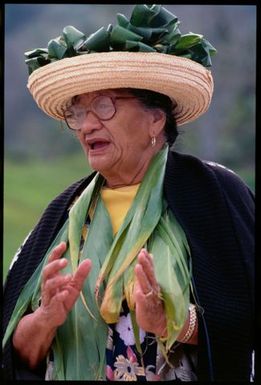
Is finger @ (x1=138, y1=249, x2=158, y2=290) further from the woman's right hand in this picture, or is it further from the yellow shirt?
the yellow shirt

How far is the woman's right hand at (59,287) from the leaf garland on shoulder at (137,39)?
2.35 feet

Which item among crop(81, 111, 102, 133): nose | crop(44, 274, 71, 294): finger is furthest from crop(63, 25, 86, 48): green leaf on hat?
crop(44, 274, 71, 294): finger

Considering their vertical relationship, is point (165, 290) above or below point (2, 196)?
below

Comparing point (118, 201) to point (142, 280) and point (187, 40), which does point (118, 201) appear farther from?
point (187, 40)

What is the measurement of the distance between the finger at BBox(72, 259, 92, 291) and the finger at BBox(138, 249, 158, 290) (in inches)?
7.4

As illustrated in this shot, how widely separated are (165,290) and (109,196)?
49 cm

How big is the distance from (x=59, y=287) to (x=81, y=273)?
9cm

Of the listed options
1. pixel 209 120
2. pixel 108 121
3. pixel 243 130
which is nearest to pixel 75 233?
pixel 108 121

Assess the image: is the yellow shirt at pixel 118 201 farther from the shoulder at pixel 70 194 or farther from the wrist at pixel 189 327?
the wrist at pixel 189 327

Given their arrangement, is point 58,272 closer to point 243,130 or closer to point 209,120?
point 243,130

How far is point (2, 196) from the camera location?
132 inches

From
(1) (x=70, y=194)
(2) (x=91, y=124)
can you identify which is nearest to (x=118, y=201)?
(1) (x=70, y=194)

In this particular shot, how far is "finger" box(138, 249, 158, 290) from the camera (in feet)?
9.26

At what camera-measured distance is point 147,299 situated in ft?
9.46
